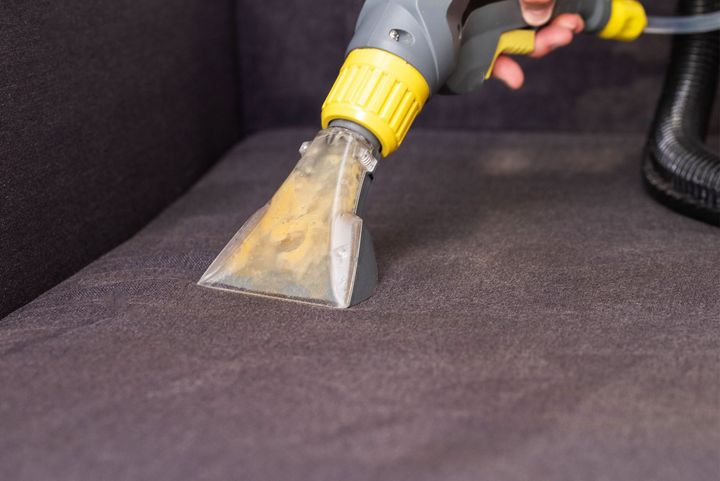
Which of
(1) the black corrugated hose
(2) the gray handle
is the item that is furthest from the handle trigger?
(1) the black corrugated hose

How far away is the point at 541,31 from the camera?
881mm

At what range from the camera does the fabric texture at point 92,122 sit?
73 centimetres

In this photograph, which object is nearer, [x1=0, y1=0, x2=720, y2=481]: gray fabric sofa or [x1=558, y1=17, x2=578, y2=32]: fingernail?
[x1=0, y1=0, x2=720, y2=481]: gray fabric sofa

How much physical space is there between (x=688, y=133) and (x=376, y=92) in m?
0.49

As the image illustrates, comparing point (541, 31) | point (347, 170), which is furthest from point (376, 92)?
point (541, 31)

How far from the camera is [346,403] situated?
1.65ft

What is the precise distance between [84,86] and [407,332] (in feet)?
1.59

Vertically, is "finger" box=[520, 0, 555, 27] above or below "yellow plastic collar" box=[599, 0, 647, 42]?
above

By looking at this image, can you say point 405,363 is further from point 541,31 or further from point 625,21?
point 625,21

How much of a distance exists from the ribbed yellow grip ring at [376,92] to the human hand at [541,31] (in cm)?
20

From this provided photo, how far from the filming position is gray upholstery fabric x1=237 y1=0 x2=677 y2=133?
1209 millimetres

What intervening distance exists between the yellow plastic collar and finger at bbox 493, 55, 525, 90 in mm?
180

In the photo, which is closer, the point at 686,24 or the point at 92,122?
the point at 92,122

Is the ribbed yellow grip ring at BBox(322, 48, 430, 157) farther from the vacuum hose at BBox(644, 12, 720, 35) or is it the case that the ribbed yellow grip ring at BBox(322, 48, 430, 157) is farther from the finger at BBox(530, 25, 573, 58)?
the vacuum hose at BBox(644, 12, 720, 35)
